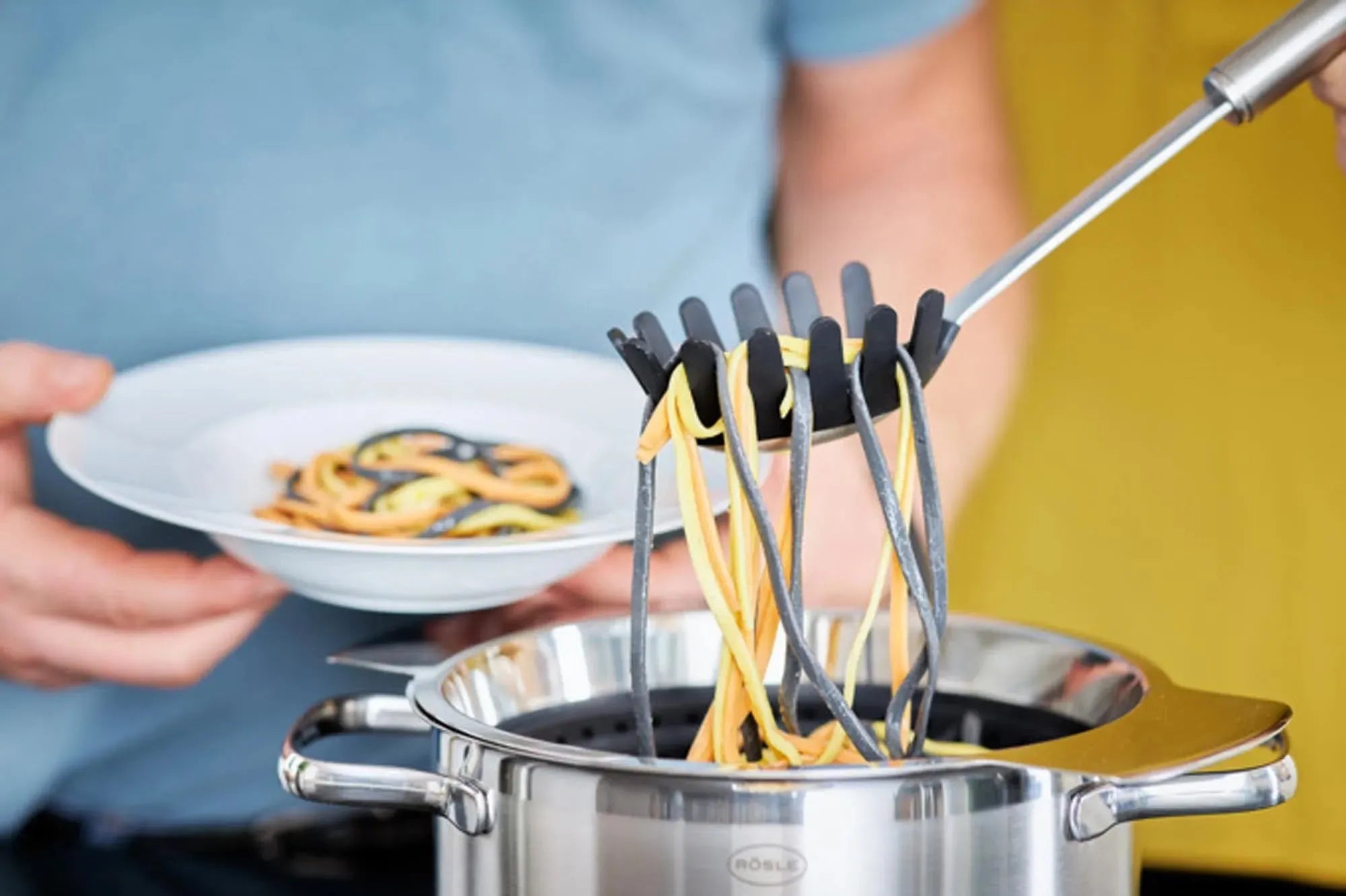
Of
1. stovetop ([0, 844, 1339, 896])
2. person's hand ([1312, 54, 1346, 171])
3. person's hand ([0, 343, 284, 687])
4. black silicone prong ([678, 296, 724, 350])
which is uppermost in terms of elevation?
person's hand ([1312, 54, 1346, 171])

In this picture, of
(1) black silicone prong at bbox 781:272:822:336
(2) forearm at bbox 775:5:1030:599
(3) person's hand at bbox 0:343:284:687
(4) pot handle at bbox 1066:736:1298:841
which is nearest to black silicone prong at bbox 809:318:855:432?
(1) black silicone prong at bbox 781:272:822:336

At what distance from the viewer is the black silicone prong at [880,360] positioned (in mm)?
717

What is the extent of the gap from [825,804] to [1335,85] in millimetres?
651

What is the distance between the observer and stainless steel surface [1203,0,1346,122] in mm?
889

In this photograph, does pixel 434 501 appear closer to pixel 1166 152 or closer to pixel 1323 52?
pixel 1166 152

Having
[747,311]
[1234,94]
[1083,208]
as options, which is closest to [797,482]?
[747,311]

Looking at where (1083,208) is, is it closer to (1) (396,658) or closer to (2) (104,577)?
(1) (396,658)

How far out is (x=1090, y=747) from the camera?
67 centimetres

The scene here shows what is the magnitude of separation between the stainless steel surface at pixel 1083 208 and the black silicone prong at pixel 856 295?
5 cm

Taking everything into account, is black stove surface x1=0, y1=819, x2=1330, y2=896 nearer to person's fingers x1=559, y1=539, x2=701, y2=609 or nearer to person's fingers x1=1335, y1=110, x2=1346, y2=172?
person's fingers x1=559, y1=539, x2=701, y2=609

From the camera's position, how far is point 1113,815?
0.68 meters

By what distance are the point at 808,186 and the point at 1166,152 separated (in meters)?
0.48

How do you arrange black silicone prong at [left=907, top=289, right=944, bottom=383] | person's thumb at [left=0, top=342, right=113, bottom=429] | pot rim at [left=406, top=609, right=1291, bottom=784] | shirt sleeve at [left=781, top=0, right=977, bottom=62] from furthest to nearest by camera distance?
1. shirt sleeve at [left=781, top=0, right=977, bottom=62]
2. person's thumb at [left=0, top=342, right=113, bottom=429]
3. black silicone prong at [left=907, top=289, right=944, bottom=383]
4. pot rim at [left=406, top=609, right=1291, bottom=784]

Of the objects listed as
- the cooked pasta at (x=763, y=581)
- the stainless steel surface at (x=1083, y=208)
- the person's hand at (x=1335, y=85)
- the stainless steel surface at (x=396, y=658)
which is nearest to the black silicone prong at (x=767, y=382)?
the cooked pasta at (x=763, y=581)
